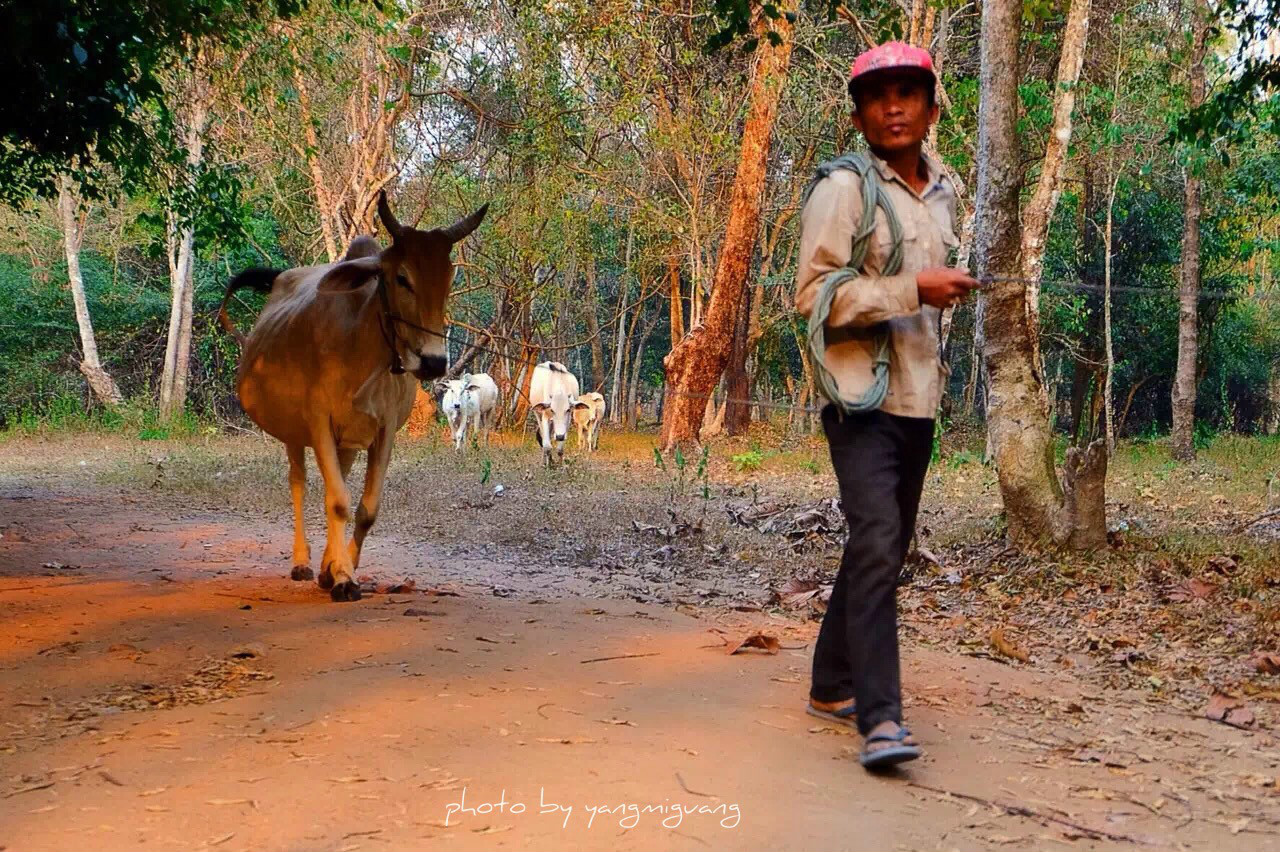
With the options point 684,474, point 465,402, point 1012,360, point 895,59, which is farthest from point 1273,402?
point 895,59

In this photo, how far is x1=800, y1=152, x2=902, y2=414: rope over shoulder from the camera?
3.63 metres

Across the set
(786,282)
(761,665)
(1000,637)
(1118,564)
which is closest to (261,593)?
(761,665)

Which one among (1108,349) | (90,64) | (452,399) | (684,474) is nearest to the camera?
(90,64)

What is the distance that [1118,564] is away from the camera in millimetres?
6699

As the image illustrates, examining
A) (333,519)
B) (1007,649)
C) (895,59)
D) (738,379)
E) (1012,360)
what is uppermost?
(895,59)

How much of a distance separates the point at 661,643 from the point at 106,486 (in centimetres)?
948

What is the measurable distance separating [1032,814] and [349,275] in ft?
14.4

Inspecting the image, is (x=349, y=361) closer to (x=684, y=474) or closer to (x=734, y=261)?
(x=684, y=474)

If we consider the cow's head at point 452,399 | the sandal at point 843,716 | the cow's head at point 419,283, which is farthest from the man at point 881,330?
the cow's head at point 452,399

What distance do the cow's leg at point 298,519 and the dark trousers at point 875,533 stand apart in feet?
14.3

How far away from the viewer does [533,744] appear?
12.2 feet

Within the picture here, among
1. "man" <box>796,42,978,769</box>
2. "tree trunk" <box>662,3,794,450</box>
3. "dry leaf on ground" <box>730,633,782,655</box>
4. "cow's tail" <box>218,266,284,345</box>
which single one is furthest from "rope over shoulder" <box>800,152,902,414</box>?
"tree trunk" <box>662,3,794,450</box>

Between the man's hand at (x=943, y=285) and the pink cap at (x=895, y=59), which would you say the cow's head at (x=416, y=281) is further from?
the man's hand at (x=943, y=285)

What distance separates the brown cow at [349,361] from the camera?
6148 millimetres
